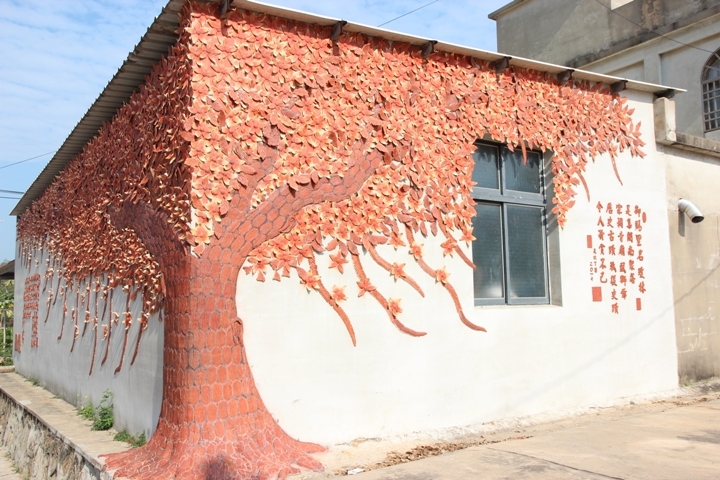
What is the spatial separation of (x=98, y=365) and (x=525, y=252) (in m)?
5.33

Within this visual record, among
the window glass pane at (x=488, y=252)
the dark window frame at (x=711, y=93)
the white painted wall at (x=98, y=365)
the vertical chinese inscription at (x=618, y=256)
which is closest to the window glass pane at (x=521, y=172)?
the window glass pane at (x=488, y=252)

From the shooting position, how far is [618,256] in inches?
339

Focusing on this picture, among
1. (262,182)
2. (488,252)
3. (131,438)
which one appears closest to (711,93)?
(488,252)

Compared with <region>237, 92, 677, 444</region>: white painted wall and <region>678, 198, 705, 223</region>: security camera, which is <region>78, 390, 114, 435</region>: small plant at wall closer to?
<region>237, 92, 677, 444</region>: white painted wall

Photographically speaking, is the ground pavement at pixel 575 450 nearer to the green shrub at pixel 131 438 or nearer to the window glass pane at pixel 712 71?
the green shrub at pixel 131 438

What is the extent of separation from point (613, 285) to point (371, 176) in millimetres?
3867

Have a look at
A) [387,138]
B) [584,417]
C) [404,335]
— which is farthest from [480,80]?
[584,417]

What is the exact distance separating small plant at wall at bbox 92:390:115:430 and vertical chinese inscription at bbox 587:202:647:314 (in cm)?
588

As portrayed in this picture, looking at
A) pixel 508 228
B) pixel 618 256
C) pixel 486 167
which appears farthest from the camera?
pixel 618 256

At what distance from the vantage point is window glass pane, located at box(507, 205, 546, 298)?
7.85 m

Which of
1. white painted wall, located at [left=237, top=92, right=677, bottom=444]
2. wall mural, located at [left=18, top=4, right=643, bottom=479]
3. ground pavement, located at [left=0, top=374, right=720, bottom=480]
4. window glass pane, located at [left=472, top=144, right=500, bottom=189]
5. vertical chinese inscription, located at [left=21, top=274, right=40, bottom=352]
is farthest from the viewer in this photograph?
vertical chinese inscription, located at [left=21, top=274, right=40, bottom=352]

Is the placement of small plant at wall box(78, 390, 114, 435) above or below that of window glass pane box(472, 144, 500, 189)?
below

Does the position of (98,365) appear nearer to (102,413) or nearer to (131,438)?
(102,413)

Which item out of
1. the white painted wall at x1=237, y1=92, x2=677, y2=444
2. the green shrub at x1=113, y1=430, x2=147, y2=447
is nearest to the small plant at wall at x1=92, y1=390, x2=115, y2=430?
the green shrub at x1=113, y1=430, x2=147, y2=447
